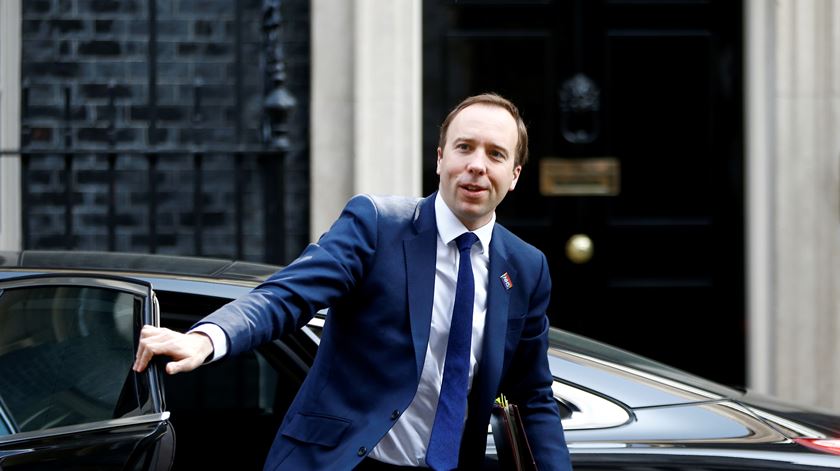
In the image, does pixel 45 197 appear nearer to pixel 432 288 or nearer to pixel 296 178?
pixel 296 178

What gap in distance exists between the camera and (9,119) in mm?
6605

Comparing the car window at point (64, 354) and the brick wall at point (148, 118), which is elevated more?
the brick wall at point (148, 118)

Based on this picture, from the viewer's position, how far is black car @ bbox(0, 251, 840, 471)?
8.39 feet

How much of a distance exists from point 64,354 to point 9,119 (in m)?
4.24

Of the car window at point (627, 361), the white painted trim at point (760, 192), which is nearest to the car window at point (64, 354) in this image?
the car window at point (627, 361)

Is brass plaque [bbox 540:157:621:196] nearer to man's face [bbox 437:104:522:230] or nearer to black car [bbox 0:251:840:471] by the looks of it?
black car [bbox 0:251:840:471]

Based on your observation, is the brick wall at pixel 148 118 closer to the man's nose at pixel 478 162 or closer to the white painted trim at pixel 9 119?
the white painted trim at pixel 9 119

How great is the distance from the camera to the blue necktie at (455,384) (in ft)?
8.39

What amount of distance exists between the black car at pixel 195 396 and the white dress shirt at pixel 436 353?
1.23 ft

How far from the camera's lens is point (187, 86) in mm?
6527

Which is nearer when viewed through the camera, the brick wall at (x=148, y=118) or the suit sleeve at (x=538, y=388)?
the suit sleeve at (x=538, y=388)

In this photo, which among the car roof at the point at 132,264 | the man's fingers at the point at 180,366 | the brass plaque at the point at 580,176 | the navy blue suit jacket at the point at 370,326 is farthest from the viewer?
the brass plaque at the point at 580,176

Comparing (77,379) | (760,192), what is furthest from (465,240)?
(760,192)

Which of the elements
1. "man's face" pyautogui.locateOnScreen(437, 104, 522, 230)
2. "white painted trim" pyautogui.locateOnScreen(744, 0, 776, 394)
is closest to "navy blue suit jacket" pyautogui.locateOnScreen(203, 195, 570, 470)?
"man's face" pyautogui.locateOnScreen(437, 104, 522, 230)
